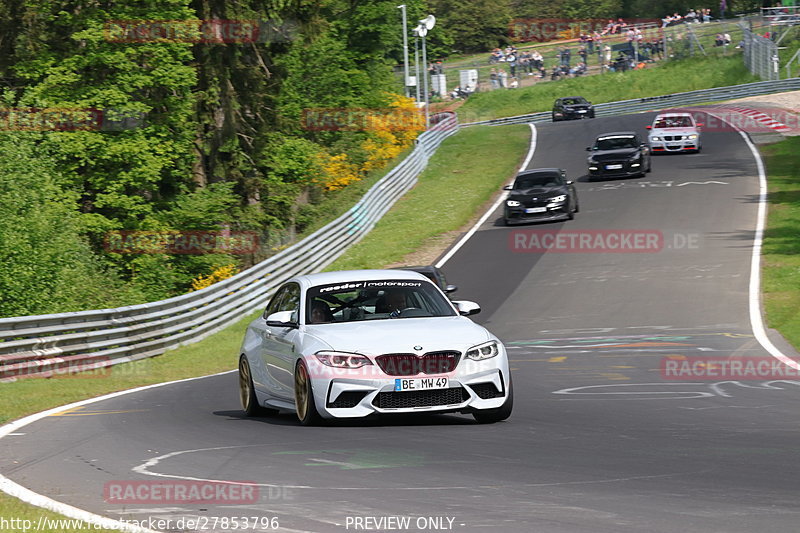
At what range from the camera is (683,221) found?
35406 millimetres

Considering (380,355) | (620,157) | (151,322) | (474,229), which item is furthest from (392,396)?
(620,157)

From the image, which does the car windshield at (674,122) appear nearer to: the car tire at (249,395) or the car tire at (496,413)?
the car tire at (249,395)

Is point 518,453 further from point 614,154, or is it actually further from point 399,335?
point 614,154

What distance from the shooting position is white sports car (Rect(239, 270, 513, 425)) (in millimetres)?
10344

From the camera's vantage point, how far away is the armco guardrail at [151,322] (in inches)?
765

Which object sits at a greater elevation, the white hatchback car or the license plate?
the white hatchback car

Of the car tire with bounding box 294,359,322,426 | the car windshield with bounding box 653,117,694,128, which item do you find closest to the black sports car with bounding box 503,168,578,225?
the car windshield with bounding box 653,117,694,128

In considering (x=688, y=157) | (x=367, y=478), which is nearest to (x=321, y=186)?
(x=688, y=157)

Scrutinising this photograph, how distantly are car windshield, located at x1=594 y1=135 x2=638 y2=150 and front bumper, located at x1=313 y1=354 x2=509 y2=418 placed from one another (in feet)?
113

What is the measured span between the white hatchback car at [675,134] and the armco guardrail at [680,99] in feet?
72.6

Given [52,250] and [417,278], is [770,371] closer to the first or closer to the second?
[417,278]

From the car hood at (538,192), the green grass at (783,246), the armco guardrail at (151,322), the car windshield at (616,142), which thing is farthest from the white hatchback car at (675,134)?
the armco guardrail at (151,322)

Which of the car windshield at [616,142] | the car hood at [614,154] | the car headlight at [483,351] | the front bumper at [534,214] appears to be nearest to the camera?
the car headlight at [483,351]

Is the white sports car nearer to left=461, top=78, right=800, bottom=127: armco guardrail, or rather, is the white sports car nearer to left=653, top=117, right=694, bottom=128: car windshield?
left=653, top=117, right=694, bottom=128: car windshield
